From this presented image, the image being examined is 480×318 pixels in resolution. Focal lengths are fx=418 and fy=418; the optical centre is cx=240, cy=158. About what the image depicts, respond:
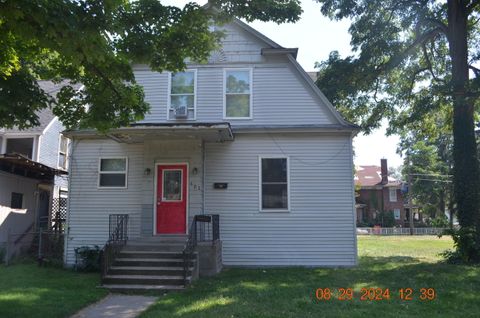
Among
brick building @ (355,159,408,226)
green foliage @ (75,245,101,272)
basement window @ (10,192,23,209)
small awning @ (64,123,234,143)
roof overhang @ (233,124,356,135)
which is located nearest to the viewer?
small awning @ (64,123,234,143)

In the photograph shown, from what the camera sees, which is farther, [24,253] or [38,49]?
[24,253]

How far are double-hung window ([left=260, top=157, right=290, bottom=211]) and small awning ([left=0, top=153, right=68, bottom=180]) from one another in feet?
27.5

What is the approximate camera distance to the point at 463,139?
43.4ft

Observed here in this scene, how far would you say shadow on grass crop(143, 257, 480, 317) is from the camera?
6758mm

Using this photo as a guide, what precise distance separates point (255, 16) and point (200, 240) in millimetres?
6235

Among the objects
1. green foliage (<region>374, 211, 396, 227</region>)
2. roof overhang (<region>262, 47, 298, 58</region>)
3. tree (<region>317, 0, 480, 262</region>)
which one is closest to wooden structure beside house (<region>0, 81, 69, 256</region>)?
roof overhang (<region>262, 47, 298, 58</region>)

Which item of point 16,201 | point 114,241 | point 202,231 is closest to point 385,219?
point 202,231

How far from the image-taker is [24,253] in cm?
1495

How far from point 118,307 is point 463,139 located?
37.3 feet

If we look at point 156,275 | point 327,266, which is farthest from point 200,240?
point 327,266

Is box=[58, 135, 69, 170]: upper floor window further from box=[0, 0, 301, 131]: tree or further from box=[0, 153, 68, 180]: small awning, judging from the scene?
box=[0, 0, 301, 131]: tree

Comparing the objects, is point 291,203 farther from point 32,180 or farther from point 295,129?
point 32,180

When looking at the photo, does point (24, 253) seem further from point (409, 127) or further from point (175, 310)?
point (409, 127)

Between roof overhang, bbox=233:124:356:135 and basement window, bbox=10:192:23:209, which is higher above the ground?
roof overhang, bbox=233:124:356:135
